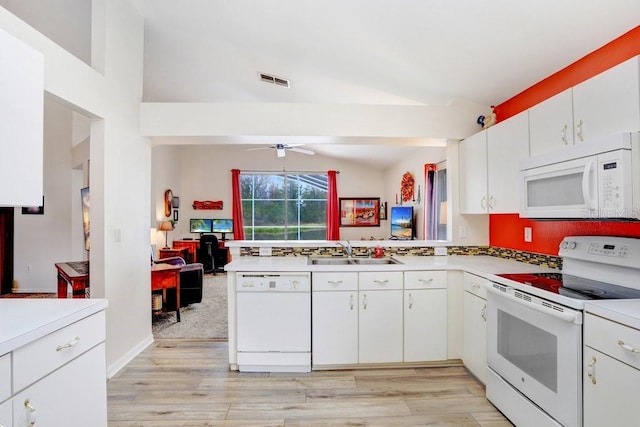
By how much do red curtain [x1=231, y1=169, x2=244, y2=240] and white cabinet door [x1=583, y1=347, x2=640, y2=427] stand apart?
7281 millimetres

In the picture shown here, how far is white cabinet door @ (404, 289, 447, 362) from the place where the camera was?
2.56 meters

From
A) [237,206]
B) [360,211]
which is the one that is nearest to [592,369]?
[360,211]

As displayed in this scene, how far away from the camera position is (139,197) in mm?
3010

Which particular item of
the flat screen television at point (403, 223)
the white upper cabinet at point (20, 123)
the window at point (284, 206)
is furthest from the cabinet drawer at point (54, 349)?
the window at point (284, 206)

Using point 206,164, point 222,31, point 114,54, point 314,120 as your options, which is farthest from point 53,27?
point 206,164

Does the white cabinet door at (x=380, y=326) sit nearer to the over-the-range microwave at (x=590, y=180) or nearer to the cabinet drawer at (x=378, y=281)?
the cabinet drawer at (x=378, y=281)

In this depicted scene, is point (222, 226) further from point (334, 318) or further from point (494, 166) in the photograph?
point (494, 166)

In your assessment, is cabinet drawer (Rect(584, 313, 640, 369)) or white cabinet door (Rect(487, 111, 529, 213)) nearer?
cabinet drawer (Rect(584, 313, 640, 369))

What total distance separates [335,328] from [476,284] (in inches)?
43.8

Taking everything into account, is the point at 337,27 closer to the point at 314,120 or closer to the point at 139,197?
the point at 314,120

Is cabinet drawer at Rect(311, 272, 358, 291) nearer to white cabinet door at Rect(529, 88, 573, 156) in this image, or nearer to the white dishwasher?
the white dishwasher

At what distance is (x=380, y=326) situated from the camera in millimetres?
2543

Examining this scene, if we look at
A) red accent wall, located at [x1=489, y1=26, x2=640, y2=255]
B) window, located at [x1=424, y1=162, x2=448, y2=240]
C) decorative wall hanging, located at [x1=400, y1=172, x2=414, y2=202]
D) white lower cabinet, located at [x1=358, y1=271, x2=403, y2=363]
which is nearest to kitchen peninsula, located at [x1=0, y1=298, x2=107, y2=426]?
white lower cabinet, located at [x1=358, y1=271, x2=403, y2=363]

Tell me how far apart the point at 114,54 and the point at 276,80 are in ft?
5.77
